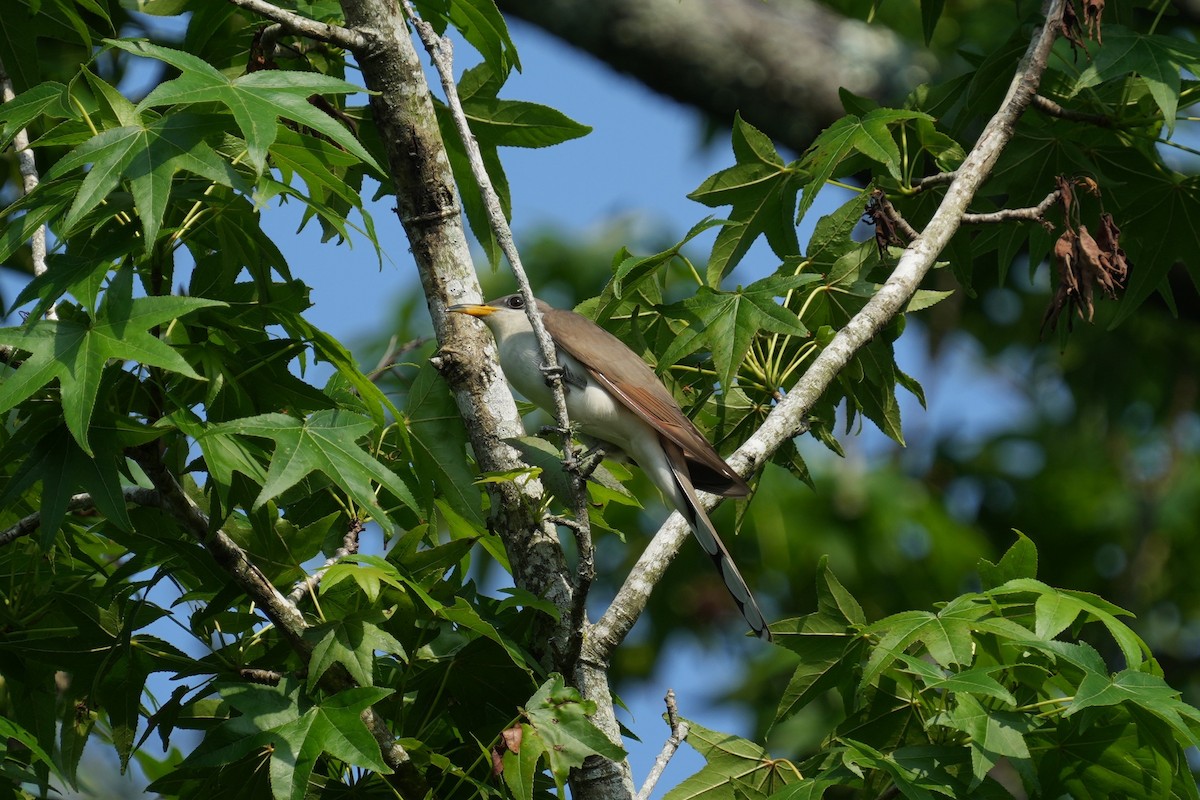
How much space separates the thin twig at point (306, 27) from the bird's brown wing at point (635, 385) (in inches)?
45.9

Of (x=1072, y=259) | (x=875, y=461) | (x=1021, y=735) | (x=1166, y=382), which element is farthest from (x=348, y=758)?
(x=1166, y=382)

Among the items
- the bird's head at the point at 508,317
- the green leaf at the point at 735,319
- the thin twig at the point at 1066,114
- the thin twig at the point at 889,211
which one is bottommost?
the bird's head at the point at 508,317

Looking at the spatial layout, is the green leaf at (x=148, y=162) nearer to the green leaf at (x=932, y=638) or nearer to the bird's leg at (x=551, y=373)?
the bird's leg at (x=551, y=373)

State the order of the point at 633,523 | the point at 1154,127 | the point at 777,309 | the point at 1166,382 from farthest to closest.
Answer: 1. the point at 1166,382
2. the point at 633,523
3. the point at 1154,127
4. the point at 777,309

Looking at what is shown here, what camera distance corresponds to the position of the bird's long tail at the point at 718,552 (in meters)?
4.03

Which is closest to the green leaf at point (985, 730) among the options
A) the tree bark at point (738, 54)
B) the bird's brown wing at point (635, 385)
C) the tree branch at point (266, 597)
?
the bird's brown wing at point (635, 385)

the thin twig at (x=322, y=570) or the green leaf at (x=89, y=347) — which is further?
the thin twig at (x=322, y=570)

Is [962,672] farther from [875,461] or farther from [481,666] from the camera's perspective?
[875,461]

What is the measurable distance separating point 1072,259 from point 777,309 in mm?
1008

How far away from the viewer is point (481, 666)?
3.36 m

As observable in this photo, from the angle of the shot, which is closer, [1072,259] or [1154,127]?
[1072,259]

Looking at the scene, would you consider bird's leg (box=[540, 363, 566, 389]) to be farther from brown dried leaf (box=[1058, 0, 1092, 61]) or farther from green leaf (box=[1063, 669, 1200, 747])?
brown dried leaf (box=[1058, 0, 1092, 61])

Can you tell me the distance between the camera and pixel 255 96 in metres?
2.94

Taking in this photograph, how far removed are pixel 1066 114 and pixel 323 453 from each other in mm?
2801
